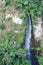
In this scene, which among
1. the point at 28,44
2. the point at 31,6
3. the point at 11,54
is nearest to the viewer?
the point at 11,54

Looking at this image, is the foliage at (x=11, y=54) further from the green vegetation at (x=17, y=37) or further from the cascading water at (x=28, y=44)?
the cascading water at (x=28, y=44)

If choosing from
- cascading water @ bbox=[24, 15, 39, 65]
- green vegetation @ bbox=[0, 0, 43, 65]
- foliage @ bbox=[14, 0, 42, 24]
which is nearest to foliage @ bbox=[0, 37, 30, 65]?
green vegetation @ bbox=[0, 0, 43, 65]


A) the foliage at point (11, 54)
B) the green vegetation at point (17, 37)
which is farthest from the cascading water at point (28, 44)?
the foliage at point (11, 54)

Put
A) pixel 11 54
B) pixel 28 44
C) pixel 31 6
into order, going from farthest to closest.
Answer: pixel 31 6, pixel 28 44, pixel 11 54

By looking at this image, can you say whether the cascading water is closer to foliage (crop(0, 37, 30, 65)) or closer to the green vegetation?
the green vegetation

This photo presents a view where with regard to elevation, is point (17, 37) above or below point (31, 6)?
below

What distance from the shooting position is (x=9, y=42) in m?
9.96

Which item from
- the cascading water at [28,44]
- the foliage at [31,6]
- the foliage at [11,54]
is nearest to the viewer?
the foliage at [11,54]

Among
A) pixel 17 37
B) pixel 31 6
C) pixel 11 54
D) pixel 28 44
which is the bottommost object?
pixel 11 54

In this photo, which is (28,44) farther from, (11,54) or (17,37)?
(11,54)

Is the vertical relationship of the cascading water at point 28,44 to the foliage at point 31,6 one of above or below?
below

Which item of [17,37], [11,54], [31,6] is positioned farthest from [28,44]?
[31,6]

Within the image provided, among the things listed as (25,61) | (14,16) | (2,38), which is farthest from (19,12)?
(25,61)

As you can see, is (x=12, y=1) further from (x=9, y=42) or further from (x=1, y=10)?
(x=9, y=42)
